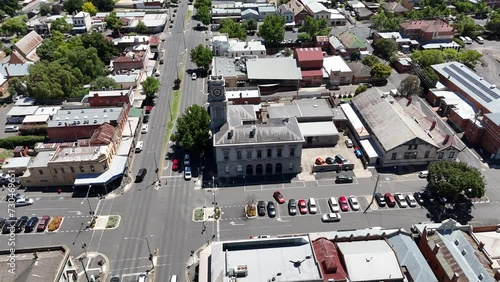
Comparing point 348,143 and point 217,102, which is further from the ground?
point 217,102

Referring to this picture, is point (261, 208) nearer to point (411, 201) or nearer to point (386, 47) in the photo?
point (411, 201)

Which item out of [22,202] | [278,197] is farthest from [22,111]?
[278,197]

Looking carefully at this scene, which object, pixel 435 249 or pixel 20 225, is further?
pixel 20 225

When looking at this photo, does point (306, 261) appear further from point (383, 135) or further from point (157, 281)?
point (383, 135)

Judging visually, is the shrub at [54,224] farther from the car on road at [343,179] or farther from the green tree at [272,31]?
the green tree at [272,31]

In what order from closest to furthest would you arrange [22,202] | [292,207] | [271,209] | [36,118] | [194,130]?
[271,209]
[292,207]
[22,202]
[194,130]
[36,118]

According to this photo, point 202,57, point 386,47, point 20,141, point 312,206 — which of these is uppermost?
point 386,47

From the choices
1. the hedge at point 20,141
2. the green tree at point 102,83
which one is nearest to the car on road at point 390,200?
the green tree at point 102,83
